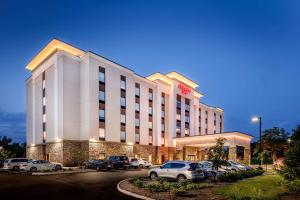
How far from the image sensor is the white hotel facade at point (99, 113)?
41.1 m

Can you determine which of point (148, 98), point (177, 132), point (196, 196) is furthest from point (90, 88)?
point (196, 196)

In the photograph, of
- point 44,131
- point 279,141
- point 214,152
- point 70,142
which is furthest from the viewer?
point 279,141

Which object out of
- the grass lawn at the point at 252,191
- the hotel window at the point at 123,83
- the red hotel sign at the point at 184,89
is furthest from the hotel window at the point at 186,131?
the grass lawn at the point at 252,191

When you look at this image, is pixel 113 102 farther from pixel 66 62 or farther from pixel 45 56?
pixel 45 56

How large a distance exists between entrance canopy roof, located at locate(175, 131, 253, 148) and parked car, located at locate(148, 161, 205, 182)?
27489mm

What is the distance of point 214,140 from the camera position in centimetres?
5025

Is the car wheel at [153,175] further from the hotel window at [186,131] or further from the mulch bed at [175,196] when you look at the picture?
the hotel window at [186,131]

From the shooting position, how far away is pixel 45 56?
151ft

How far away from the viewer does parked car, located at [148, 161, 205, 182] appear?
19.1 m

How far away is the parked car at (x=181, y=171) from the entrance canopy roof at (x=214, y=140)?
2749 centimetres

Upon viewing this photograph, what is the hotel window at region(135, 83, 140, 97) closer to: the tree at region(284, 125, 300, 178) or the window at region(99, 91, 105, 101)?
the window at region(99, 91, 105, 101)

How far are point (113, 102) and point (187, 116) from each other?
2464 centimetres

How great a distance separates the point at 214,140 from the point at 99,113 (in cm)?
2239

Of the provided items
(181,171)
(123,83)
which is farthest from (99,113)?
(181,171)
